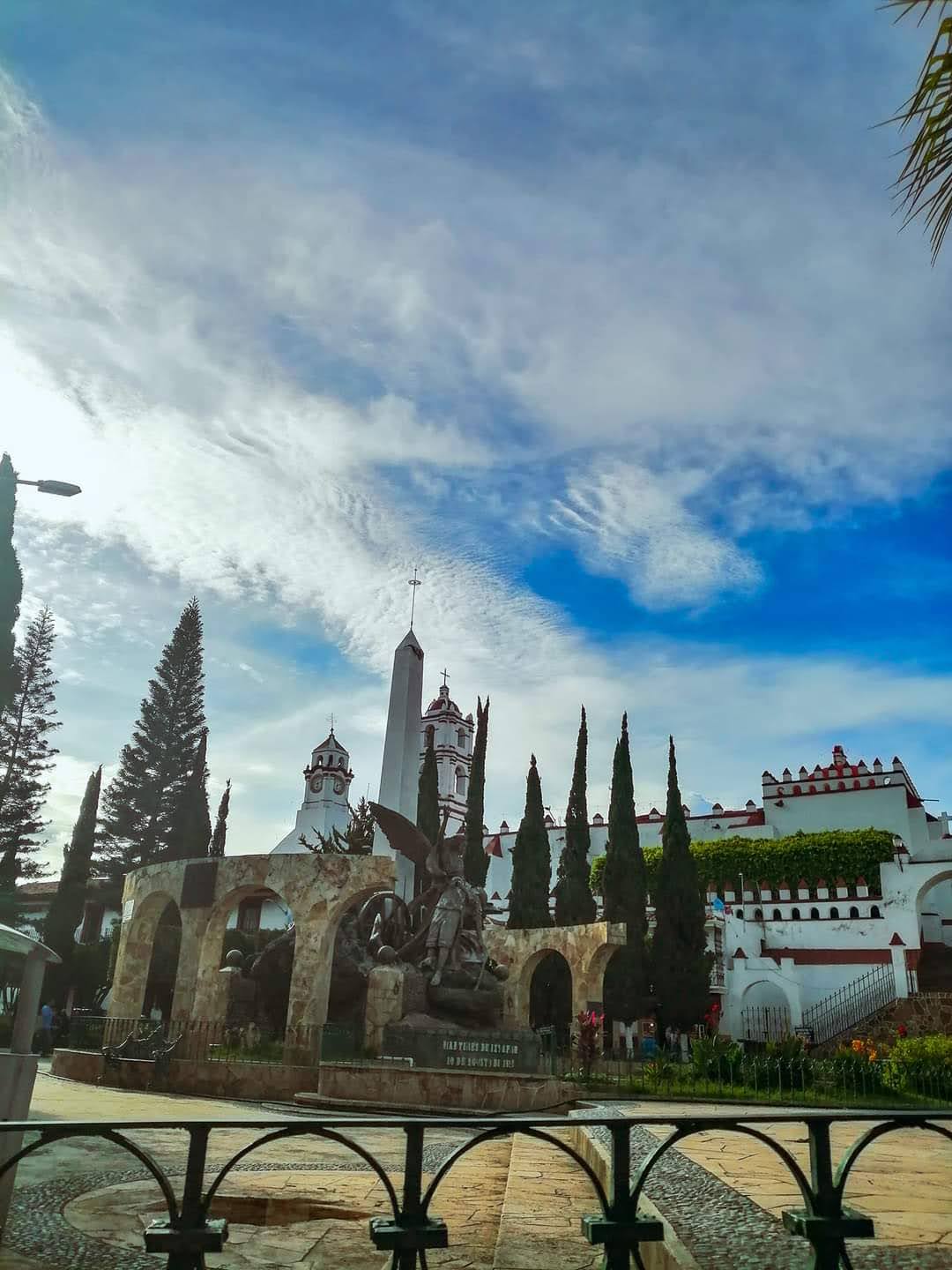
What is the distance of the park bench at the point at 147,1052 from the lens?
14797 mm

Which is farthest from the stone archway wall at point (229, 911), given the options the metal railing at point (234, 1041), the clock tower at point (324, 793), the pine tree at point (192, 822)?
the clock tower at point (324, 793)

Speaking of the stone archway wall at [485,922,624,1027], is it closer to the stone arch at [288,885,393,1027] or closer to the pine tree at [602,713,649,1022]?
the pine tree at [602,713,649,1022]

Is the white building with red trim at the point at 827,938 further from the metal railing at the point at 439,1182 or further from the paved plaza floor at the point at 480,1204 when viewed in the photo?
the metal railing at the point at 439,1182

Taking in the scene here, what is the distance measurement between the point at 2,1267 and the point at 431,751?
1510 inches

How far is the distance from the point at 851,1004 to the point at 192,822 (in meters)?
25.6

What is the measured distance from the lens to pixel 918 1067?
612 inches

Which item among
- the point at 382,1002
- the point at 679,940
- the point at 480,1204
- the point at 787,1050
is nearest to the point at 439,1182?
the point at 480,1204

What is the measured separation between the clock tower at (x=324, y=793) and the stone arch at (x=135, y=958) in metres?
40.1

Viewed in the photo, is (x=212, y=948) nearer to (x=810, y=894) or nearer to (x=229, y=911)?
(x=229, y=911)

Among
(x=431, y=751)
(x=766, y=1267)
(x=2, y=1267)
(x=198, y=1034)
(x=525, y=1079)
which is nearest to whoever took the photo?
(x=766, y=1267)

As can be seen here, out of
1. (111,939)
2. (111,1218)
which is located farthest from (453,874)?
(111,939)

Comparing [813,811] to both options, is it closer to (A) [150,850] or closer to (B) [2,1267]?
(A) [150,850]

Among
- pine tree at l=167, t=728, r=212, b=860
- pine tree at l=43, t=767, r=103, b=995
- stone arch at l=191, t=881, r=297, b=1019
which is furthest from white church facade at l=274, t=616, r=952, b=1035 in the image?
pine tree at l=43, t=767, r=103, b=995

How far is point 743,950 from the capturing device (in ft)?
99.2
